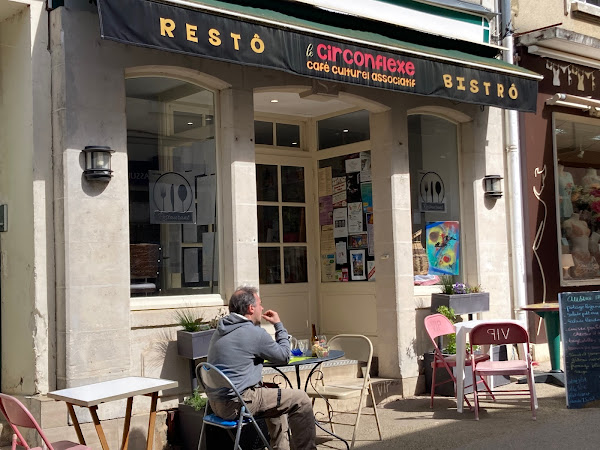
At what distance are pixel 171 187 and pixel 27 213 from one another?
4.48 feet

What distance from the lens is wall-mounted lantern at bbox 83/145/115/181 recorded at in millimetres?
6648

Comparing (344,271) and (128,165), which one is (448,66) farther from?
(128,165)

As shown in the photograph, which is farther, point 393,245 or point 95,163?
point 393,245

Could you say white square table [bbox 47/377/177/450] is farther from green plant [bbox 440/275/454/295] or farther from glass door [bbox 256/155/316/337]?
green plant [bbox 440/275/454/295]

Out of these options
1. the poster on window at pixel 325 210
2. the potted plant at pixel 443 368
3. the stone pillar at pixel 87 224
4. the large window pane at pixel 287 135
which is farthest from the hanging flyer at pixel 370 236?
the stone pillar at pixel 87 224

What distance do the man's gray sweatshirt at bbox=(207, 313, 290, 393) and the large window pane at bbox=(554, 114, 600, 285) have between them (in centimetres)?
661

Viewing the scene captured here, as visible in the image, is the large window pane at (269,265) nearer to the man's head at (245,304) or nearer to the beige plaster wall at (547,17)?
the man's head at (245,304)

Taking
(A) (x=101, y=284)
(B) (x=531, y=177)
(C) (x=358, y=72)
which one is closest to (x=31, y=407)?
(A) (x=101, y=284)

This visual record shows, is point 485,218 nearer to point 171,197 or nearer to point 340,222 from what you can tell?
point 340,222

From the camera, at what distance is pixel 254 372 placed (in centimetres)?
571

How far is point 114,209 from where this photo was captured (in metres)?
6.84

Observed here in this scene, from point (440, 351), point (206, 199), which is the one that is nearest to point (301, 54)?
point (206, 199)

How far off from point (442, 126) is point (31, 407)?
5896 mm

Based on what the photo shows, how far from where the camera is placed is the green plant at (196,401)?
6.77m
